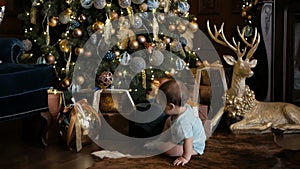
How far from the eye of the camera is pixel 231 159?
8.43 feet

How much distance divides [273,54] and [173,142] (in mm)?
1684

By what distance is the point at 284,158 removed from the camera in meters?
2.56

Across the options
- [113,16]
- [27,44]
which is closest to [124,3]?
[113,16]

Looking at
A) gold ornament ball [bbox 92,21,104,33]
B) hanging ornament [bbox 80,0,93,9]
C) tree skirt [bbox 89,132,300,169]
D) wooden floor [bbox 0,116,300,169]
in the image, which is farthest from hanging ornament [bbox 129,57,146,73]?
tree skirt [bbox 89,132,300,169]

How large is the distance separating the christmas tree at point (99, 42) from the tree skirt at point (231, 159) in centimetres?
101

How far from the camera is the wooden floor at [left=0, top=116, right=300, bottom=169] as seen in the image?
2498 millimetres

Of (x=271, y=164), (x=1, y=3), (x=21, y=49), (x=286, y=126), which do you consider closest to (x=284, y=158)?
(x=271, y=164)

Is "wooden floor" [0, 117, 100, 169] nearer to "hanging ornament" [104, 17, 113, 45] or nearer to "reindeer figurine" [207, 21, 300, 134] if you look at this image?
"hanging ornament" [104, 17, 113, 45]

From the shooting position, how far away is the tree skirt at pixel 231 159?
2441 millimetres

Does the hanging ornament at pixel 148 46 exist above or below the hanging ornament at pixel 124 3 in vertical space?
below

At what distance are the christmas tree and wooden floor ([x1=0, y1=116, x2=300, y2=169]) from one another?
62 cm

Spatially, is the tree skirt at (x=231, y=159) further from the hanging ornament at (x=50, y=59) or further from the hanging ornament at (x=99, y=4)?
the hanging ornament at (x=99, y=4)

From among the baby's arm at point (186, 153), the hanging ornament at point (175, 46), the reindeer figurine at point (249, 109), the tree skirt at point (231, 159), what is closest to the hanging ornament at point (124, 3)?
the hanging ornament at point (175, 46)

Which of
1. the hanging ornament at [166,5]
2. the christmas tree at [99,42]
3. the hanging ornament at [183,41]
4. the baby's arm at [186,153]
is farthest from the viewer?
the hanging ornament at [183,41]
